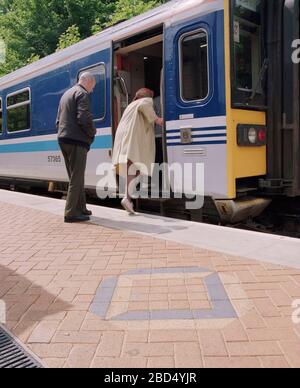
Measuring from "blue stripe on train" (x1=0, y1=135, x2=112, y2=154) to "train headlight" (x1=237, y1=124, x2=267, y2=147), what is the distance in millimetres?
2551

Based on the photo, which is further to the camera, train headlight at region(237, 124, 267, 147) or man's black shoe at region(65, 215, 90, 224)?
man's black shoe at region(65, 215, 90, 224)

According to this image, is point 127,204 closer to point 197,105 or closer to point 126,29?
point 197,105

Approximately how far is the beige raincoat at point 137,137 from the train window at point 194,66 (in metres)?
0.63

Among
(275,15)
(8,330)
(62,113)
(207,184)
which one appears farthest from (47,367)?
(275,15)

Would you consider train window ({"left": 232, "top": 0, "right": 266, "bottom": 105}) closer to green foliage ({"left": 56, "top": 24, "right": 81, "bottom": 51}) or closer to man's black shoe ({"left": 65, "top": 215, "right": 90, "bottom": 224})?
man's black shoe ({"left": 65, "top": 215, "right": 90, "bottom": 224})

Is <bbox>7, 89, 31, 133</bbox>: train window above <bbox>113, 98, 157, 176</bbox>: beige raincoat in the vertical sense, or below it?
above

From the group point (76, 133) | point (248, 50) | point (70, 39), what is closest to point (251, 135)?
point (248, 50)

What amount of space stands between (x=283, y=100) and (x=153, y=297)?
11.0ft

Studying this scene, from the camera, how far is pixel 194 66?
5578mm

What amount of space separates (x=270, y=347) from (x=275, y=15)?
4390 mm

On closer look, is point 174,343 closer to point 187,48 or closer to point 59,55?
point 187,48

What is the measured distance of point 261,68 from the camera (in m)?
5.56

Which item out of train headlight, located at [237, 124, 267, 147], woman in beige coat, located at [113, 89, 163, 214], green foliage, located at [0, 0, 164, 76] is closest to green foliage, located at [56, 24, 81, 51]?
green foliage, located at [0, 0, 164, 76]

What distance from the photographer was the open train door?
17.4ft
